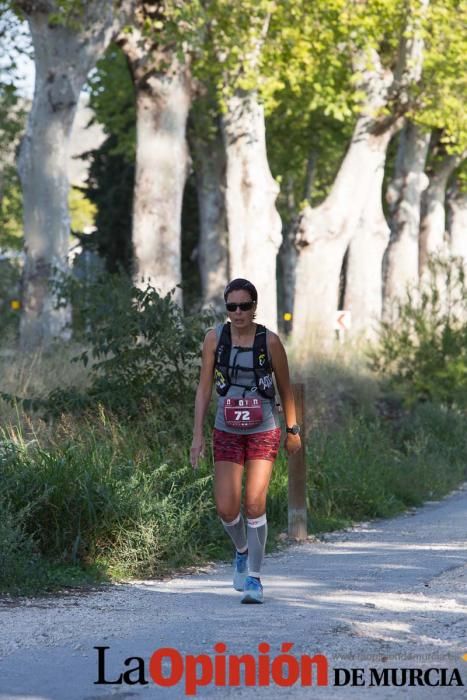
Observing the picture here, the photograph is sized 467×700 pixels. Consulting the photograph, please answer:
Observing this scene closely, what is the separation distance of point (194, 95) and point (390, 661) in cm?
2899

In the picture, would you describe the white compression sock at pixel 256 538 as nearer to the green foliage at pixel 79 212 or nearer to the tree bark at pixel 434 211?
the tree bark at pixel 434 211

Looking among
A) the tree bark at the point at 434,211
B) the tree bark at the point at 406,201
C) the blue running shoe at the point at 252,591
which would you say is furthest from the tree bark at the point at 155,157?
the tree bark at the point at 434,211

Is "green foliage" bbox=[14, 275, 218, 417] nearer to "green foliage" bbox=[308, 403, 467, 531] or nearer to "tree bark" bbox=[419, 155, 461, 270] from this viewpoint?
"green foliage" bbox=[308, 403, 467, 531]

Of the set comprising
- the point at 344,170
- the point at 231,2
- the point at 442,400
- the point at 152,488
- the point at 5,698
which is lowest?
the point at 5,698

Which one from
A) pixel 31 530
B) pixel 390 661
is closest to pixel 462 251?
pixel 31 530

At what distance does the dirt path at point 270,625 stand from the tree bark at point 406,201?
100.0ft

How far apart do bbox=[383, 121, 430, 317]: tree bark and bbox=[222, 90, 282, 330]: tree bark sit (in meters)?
10.9

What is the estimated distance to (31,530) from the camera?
11.8 metres

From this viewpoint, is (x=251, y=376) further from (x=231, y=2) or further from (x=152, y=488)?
(x=231, y=2)

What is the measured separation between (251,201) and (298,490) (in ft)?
56.9

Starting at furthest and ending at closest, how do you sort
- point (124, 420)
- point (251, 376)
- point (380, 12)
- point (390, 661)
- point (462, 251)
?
1. point (462, 251)
2. point (380, 12)
3. point (124, 420)
4. point (251, 376)
5. point (390, 661)

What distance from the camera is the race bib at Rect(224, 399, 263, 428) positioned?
1011 centimetres

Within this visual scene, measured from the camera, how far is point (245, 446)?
406 inches

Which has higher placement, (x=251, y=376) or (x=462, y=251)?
(x=462, y=251)
